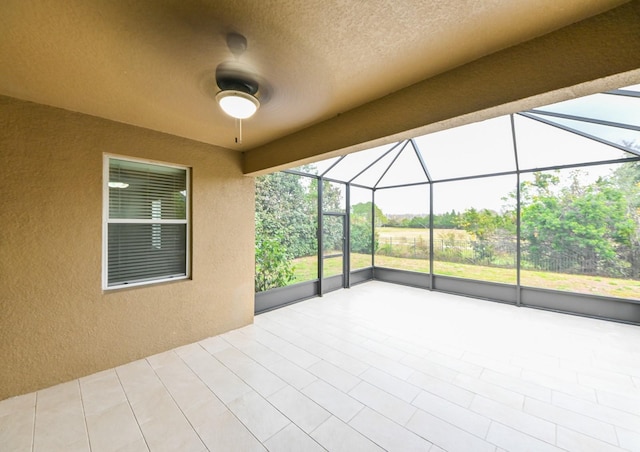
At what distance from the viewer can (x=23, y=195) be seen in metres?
2.10

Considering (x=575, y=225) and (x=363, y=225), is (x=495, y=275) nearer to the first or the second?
(x=575, y=225)

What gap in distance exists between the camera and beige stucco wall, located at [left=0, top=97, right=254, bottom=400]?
2.07 metres

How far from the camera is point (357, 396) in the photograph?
2.09 meters

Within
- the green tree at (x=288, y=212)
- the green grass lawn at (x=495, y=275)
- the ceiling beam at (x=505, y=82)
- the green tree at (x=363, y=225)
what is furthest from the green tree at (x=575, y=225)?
the green tree at (x=288, y=212)

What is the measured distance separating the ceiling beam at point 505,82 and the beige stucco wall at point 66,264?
2.30 m

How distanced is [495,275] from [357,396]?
4.17m

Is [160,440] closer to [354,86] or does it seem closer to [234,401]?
[234,401]

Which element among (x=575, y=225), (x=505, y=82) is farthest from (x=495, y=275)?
(x=505, y=82)

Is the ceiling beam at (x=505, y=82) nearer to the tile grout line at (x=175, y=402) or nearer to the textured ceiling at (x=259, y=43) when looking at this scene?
the textured ceiling at (x=259, y=43)

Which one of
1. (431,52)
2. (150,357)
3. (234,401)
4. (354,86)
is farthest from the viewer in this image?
(150,357)

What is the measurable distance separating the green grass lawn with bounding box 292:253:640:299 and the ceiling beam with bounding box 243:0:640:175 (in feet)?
10.1

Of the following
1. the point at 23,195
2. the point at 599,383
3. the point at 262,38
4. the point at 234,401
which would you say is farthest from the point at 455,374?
the point at 23,195

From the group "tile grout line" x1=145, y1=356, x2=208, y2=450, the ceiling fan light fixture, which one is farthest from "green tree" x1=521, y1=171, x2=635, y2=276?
"tile grout line" x1=145, y1=356, x2=208, y2=450

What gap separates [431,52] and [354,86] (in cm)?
55
